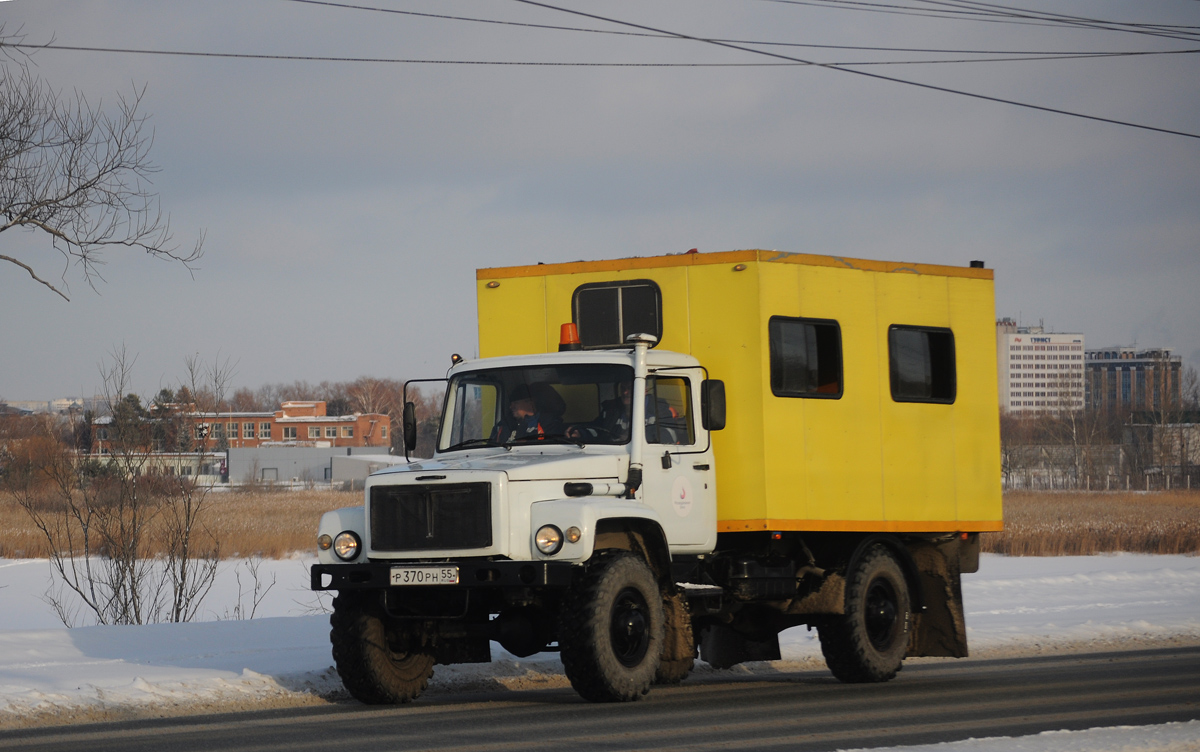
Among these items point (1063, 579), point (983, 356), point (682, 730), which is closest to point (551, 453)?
point (682, 730)

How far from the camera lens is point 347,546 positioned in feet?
32.6

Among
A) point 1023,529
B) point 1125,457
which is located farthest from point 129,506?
point 1125,457

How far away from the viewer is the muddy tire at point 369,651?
986 centimetres

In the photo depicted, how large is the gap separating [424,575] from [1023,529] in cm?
3058

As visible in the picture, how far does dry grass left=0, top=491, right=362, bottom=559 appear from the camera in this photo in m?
33.5

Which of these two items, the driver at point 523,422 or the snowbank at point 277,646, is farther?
the driver at point 523,422

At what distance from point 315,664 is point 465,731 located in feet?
12.8

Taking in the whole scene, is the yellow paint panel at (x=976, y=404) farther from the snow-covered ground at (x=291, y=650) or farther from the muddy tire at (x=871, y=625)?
the snow-covered ground at (x=291, y=650)

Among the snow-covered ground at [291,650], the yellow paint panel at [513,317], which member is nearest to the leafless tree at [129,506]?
the snow-covered ground at [291,650]

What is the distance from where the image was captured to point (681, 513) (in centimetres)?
1070

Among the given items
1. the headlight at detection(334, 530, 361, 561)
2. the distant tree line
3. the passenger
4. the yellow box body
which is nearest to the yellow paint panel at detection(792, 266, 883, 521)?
the yellow box body

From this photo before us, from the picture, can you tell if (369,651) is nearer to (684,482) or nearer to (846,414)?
(684,482)

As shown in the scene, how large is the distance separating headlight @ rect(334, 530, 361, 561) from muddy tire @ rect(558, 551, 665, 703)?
178 cm

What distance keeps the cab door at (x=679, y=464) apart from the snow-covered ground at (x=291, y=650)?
7.42 feet
